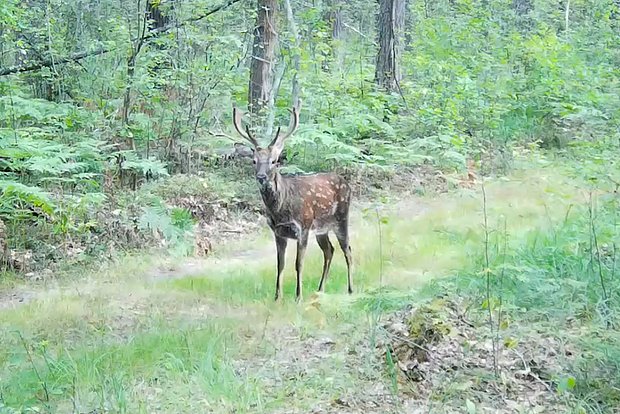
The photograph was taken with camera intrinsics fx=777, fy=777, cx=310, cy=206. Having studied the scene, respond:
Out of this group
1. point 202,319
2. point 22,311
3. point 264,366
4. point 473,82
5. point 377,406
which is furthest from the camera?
point 473,82

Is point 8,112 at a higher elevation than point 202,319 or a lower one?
higher

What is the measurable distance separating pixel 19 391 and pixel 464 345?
120 inches

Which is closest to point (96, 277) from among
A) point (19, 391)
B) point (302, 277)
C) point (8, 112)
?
point (302, 277)

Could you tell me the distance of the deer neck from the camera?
8.17 m

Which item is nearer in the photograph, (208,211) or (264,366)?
(264,366)

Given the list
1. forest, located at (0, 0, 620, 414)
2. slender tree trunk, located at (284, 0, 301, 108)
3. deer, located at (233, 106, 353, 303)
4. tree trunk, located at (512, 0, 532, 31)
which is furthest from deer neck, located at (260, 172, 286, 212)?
tree trunk, located at (512, 0, 532, 31)

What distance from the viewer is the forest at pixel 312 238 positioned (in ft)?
17.2

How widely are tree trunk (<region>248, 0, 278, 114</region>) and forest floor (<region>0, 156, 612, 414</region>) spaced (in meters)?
5.56

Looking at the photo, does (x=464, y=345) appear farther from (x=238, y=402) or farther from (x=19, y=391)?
(x=19, y=391)

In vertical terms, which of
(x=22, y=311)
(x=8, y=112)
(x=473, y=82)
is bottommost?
(x=22, y=311)

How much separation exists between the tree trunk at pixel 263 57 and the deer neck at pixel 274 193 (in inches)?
229

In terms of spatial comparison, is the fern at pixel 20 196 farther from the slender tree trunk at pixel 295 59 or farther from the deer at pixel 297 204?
the slender tree trunk at pixel 295 59

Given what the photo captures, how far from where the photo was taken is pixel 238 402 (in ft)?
16.3

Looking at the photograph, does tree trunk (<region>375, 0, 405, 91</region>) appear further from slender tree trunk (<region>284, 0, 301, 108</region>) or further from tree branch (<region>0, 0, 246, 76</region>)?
tree branch (<region>0, 0, 246, 76</region>)
